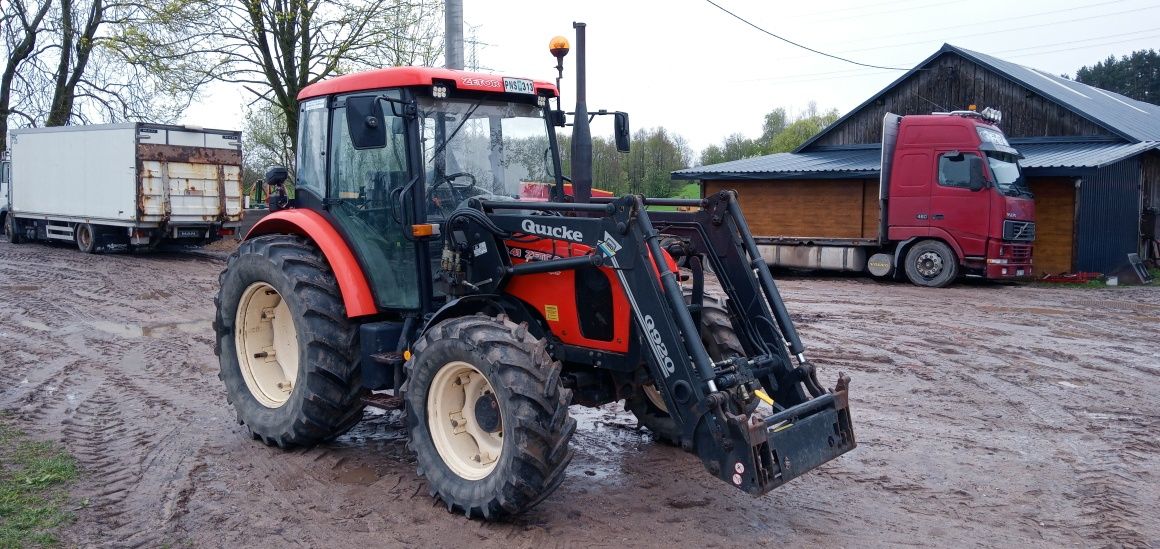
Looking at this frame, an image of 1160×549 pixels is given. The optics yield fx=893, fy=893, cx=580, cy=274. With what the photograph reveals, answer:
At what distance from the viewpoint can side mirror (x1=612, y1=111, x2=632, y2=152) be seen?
5.98 meters

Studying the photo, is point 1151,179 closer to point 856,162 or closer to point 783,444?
point 856,162

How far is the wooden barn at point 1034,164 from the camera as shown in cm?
1741

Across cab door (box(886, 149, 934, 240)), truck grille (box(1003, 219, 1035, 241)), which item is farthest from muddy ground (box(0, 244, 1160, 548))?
cab door (box(886, 149, 934, 240))

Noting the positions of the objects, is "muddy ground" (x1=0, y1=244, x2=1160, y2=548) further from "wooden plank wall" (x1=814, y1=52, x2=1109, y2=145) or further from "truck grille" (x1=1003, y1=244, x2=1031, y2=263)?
"wooden plank wall" (x1=814, y1=52, x2=1109, y2=145)

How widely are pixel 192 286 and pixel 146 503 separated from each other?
10.6 meters

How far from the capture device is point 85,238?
20.5 metres

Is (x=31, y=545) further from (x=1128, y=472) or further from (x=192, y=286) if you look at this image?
(x=192, y=286)

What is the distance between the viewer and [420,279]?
18.0 ft

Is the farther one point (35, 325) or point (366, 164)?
point (35, 325)

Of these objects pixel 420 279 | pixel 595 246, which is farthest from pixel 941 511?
pixel 420 279

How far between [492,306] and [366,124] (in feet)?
4.14

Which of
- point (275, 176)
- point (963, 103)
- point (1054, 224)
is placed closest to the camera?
point (275, 176)

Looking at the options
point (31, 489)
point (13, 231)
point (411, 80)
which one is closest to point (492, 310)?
point (411, 80)

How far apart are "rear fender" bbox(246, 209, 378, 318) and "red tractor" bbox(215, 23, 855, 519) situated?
0.05 ft
